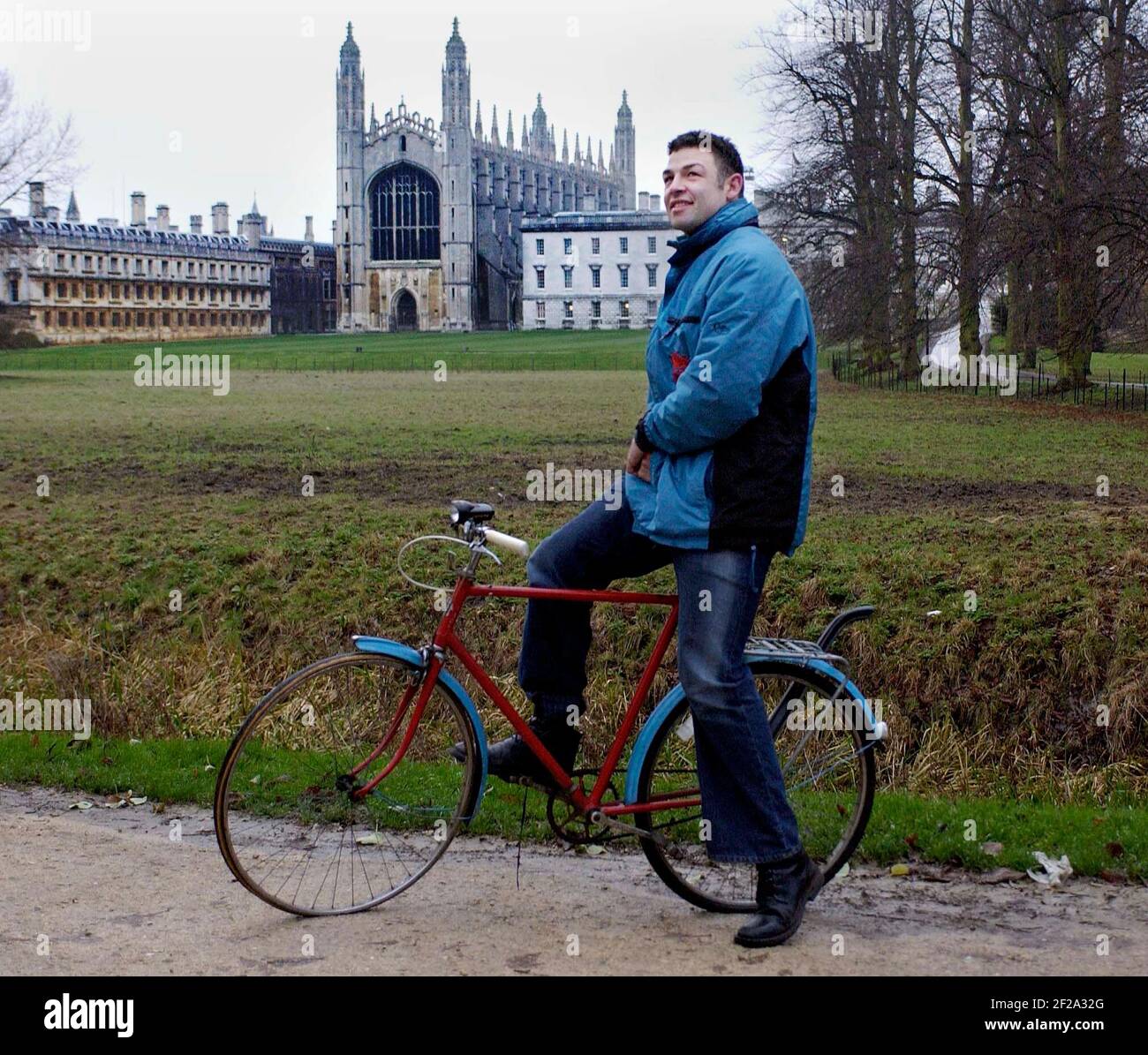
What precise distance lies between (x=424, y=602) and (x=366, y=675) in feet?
19.7

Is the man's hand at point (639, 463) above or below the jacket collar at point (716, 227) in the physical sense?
below

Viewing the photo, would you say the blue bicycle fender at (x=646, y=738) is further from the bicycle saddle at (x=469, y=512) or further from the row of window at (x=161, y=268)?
the row of window at (x=161, y=268)

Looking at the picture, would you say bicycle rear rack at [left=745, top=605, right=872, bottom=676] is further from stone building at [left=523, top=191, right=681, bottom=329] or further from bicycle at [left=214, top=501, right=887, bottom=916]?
stone building at [left=523, top=191, right=681, bottom=329]

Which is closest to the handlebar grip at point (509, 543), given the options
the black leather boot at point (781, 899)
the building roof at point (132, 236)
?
the black leather boot at point (781, 899)

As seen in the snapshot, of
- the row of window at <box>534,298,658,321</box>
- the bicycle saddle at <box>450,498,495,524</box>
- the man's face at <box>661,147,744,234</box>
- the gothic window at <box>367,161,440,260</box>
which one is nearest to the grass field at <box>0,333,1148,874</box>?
the bicycle saddle at <box>450,498,495,524</box>

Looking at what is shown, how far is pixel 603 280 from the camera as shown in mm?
125562

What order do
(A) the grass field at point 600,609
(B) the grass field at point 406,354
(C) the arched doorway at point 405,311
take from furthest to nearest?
1. (C) the arched doorway at point 405,311
2. (B) the grass field at point 406,354
3. (A) the grass field at point 600,609

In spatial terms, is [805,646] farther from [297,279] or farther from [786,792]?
[297,279]

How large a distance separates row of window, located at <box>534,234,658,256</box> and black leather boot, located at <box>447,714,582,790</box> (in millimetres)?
120041

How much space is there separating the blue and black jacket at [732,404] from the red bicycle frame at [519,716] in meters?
0.37

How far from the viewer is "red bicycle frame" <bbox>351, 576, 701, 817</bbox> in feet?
17.1

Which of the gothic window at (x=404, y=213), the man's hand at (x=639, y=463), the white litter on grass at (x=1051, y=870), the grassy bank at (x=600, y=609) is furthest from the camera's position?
the gothic window at (x=404, y=213)

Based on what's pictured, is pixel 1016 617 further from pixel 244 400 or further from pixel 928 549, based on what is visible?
pixel 244 400

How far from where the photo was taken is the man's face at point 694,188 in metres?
4.96
